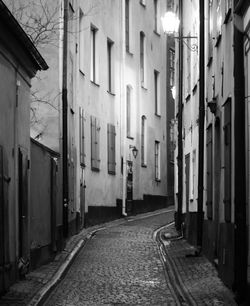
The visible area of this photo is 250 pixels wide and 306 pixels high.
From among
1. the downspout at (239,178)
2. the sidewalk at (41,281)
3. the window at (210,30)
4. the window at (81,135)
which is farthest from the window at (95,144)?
the downspout at (239,178)

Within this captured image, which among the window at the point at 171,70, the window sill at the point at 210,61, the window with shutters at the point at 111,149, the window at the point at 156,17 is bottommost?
the window with shutters at the point at 111,149

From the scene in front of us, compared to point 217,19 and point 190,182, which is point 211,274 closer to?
point 217,19

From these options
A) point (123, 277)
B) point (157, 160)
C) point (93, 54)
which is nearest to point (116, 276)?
point (123, 277)

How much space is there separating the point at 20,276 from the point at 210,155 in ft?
17.9

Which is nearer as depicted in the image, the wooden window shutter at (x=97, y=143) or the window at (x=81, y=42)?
the window at (x=81, y=42)

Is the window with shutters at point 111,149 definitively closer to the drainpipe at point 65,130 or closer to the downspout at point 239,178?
the drainpipe at point 65,130

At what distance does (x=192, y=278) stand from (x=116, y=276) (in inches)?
61.3

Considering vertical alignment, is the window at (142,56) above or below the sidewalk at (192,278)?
above

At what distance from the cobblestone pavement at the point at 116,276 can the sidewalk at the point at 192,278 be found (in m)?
0.20

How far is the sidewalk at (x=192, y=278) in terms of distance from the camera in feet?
32.4

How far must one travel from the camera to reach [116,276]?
12.8 meters

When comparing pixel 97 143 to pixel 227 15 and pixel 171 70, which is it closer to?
pixel 227 15

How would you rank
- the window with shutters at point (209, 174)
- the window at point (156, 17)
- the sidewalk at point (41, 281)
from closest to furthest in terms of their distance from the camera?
the sidewalk at point (41, 281) < the window with shutters at point (209, 174) < the window at point (156, 17)

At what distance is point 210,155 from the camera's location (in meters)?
15.0
